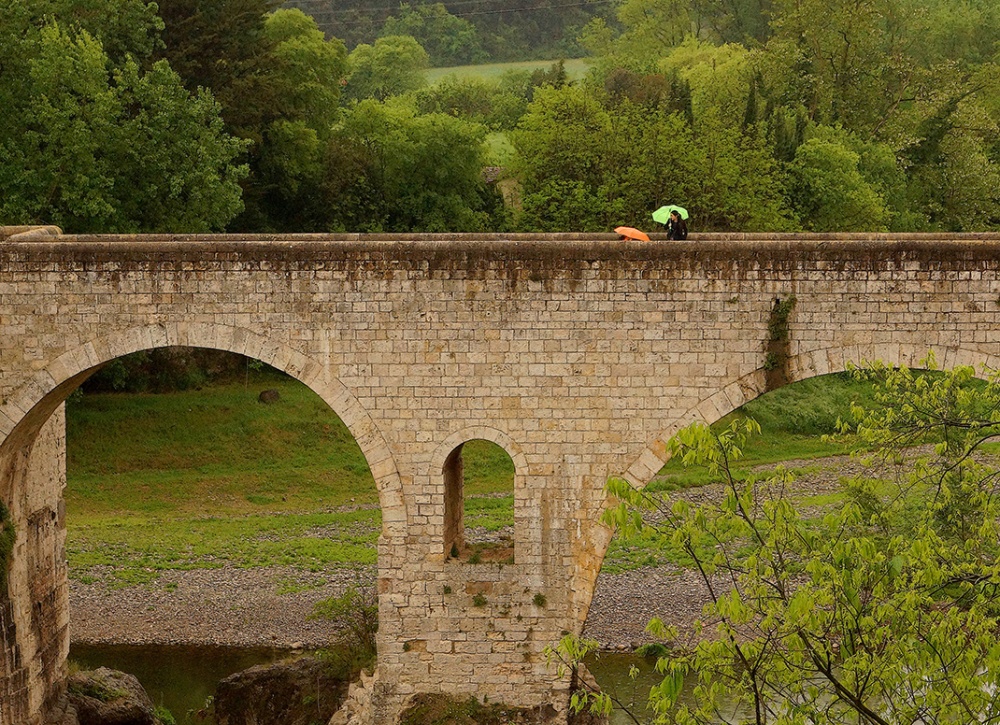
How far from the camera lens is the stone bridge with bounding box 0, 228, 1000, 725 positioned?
16812 mm

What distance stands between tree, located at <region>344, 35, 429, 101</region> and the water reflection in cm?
4023

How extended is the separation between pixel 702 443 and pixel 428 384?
23.2 ft

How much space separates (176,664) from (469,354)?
9.47 meters

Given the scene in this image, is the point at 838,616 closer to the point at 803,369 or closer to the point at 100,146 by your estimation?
the point at 803,369

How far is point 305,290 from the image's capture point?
Result: 56.3ft

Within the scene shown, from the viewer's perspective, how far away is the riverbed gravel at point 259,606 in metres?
24.5

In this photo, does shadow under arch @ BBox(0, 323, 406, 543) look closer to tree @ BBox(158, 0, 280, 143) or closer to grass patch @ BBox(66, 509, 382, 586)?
grass patch @ BBox(66, 509, 382, 586)

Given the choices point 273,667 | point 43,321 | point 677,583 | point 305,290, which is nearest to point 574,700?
point 305,290

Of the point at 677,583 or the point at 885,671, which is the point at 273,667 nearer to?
the point at 677,583

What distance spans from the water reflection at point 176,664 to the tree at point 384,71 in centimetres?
4023

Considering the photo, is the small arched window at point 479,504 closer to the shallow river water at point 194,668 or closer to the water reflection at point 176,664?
the shallow river water at point 194,668

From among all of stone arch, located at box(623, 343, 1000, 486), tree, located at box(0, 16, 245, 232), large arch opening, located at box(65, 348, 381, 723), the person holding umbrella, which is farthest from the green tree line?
stone arch, located at box(623, 343, 1000, 486)

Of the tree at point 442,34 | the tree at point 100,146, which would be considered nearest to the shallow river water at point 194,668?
the tree at point 100,146

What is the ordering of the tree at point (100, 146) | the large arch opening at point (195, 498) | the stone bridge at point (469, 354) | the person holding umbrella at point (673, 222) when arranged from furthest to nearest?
the tree at point (100, 146)
the person holding umbrella at point (673, 222)
the large arch opening at point (195, 498)
the stone bridge at point (469, 354)
